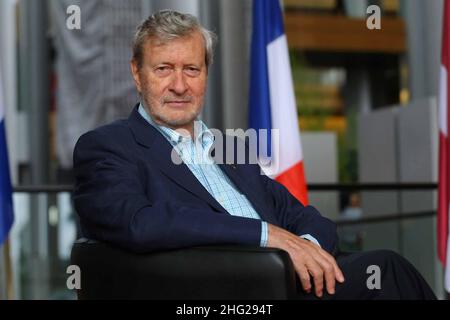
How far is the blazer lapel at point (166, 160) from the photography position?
6.05 ft

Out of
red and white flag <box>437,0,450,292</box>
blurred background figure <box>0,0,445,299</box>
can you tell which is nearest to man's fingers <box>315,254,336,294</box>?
red and white flag <box>437,0,450,292</box>

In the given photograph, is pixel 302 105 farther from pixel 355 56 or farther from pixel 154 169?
pixel 154 169

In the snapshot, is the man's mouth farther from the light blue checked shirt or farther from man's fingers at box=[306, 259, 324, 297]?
man's fingers at box=[306, 259, 324, 297]

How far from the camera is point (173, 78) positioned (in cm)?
194

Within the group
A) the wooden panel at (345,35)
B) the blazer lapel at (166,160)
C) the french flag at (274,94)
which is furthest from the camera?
the wooden panel at (345,35)

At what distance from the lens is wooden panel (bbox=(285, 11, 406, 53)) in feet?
38.4

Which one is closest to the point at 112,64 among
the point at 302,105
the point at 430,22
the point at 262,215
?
the point at 430,22

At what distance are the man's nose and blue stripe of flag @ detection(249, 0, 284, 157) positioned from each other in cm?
124

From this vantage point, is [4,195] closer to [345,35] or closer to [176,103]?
[176,103]

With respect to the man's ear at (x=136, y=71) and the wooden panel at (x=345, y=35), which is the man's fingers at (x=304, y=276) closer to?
the man's ear at (x=136, y=71)

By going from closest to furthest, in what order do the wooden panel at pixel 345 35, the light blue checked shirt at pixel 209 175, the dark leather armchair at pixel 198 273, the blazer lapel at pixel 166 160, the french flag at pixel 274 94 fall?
the dark leather armchair at pixel 198 273, the blazer lapel at pixel 166 160, the light blue checked shirt at pixel 209 175, the french flag at pixel 274 94, the wooden panel at pixel 345 35

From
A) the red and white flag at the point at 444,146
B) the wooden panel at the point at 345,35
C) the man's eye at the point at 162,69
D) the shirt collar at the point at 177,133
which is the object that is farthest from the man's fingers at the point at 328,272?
the wooden panel at the point at 345,35

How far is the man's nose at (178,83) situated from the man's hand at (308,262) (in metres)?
0.49

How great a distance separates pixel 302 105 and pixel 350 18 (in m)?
1.69
